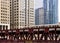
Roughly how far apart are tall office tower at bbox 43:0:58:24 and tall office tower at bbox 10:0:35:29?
38.7 ft

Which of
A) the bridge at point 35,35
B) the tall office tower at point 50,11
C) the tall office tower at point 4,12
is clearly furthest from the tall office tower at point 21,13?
the bridge at point 35,35

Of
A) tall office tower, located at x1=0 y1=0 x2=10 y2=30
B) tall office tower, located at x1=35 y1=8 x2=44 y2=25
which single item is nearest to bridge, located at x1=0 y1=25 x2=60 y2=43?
tall office tower, located at x1=0 y1=0 x2=10 y2=30

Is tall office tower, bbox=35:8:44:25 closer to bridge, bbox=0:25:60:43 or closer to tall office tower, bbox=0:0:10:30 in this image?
tall office tower, bbox=0:0:10:30

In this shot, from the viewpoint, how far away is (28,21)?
112250 millimetres

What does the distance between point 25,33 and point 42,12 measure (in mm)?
106009

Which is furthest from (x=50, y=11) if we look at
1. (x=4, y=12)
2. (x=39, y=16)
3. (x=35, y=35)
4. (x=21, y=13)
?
(x=35, y=35)

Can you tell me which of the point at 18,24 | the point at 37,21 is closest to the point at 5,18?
the point at 18,24

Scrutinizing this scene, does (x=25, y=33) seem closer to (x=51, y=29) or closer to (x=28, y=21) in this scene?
(x=51, y=29)

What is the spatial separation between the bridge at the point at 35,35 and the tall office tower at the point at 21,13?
283 ft

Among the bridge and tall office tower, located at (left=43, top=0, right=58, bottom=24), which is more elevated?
tall office tower, located at (left=43, top=0, right=58, bottom=24)

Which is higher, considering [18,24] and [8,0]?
[8,0]

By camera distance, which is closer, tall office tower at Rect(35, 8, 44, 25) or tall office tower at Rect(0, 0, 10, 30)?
tall office tower at Rect(0, 0, 10, 30)

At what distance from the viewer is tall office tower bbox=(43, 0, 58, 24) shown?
12257cm

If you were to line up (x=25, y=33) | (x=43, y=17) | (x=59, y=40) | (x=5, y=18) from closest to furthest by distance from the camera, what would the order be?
(x=59, y=40) < (x=25, y=33) < (x=5, y=18) < (x=43, y=17)
